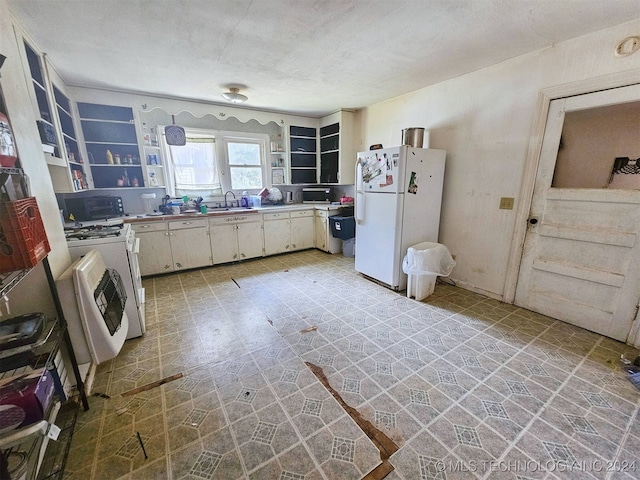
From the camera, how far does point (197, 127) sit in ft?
13.8

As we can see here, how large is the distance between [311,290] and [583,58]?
329 centimetres

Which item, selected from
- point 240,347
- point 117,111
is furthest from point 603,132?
point 117,111

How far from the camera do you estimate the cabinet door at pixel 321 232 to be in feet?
15.3

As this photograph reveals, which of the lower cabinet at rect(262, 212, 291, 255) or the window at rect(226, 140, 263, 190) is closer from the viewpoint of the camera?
the lower cabinet at rect(262, 212, 291, 255)

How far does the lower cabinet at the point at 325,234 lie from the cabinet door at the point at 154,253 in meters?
2.44

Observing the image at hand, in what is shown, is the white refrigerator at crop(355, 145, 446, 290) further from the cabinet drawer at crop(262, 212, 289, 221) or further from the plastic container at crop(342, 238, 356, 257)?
the cabinet drawer at crop(262, 212, 289, 221)

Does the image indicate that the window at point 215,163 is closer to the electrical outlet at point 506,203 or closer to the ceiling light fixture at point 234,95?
the ceiling light fixture at point 234,95

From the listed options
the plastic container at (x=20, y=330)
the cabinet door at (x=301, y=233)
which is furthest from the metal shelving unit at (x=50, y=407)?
the cabinet door at (x=301, y=233)

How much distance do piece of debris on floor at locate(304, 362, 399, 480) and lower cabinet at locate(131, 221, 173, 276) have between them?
3010 mm

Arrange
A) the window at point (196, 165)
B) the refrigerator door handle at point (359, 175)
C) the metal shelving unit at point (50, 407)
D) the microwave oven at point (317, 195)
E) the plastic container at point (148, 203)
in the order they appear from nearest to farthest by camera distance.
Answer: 1. the metal shelving unit at point (50, 407)
2. the refrigerator door handle at point (359, 175)
3. the plastic container at point (148, 203)
4. the window at point (196, 165)
5. the microwave oven at point (317, 195)

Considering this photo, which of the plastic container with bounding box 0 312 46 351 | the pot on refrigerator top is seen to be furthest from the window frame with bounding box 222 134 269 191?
the plastic container with bounding box 0 312 46 351

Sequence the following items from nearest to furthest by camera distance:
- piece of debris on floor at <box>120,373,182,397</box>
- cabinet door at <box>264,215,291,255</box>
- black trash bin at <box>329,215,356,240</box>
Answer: piece of debris on floor at <box>120,373,182,397</box> < black trash bin at <box>329,215,356,240</box> < cabinet door at <box>264,215,291,255</box>

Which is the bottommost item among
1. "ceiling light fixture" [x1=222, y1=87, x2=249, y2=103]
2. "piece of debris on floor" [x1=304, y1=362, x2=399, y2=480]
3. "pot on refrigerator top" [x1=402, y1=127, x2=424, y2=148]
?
"piece of debris on floor" [x1=304, y1=362, x2=399, y2=480]

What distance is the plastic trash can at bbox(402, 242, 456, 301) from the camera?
9.26 ft
